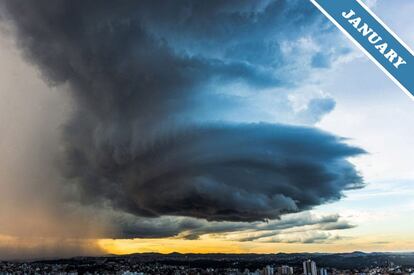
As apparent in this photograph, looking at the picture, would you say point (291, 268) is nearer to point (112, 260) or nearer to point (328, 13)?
point (112, 260)

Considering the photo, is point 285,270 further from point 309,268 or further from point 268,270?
point 309,268

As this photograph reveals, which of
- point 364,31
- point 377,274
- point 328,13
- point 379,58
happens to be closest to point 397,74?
point 379,58

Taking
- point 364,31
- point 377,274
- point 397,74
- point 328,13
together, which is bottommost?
point 377,274

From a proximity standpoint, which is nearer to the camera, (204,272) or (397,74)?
(397,74)

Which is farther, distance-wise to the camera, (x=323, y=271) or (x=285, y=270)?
(x=285, y=270)

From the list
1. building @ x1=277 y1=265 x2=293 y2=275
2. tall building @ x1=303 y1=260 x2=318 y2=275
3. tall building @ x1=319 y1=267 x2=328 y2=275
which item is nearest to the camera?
tall building @ x1=319 y1=267 x2=328 y2=275

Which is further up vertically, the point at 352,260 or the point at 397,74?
the point at 397,74

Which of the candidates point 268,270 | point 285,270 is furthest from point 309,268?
point 268,270

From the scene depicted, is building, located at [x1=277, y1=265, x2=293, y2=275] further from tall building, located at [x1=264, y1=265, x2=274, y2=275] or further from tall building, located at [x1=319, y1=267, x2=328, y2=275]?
tall building, located at [x1=319, y1=267, x2=328, y2=275]
